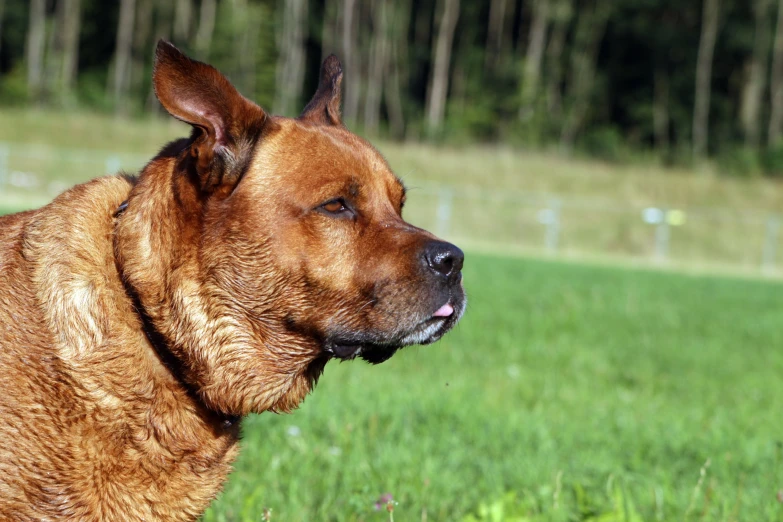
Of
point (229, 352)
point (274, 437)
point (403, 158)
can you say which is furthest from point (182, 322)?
point (403, 158)

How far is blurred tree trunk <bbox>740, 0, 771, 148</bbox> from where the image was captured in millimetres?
56125

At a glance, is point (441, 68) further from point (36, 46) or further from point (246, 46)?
point (36, 46)

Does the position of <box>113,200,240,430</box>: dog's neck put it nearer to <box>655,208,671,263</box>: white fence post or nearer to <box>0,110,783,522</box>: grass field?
<box>0,110,783,522</box>: grass field

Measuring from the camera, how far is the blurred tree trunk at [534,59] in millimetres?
54625

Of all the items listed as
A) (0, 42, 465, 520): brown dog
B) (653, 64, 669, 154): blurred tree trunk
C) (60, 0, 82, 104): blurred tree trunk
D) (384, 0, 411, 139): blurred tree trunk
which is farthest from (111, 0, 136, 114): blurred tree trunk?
(0, 42, 465, 520): brown dog

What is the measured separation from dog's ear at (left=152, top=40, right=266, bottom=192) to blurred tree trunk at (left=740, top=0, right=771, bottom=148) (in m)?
56.7

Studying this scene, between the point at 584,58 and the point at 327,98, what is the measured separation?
6069cm

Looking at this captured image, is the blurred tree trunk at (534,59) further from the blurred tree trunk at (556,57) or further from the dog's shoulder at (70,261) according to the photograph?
the dog's shoulder at (70,261)

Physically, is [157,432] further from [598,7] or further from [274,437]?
[598,7]

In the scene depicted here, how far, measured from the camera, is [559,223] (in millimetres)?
35406

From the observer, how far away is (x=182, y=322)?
315 centimetres

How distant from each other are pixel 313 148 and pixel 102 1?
64863 mm

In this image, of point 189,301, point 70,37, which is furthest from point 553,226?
point 70,37

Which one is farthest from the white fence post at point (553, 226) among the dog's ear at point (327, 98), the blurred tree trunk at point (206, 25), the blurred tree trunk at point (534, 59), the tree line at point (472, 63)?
the dog's ear at point (327, 98)
